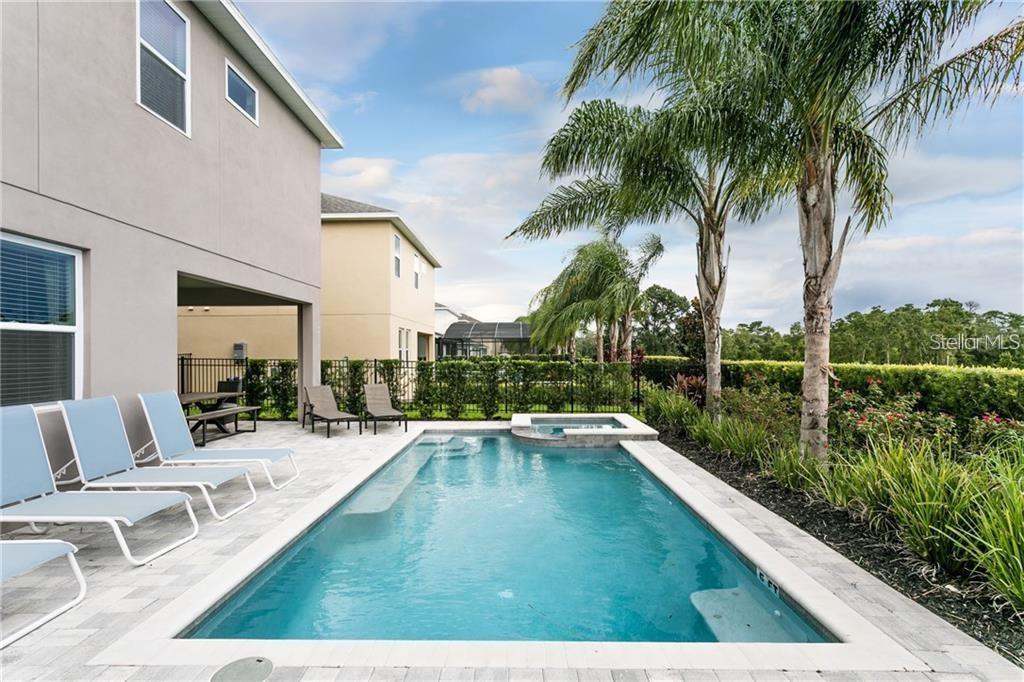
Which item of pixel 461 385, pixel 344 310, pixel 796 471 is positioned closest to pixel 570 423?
pixel 461 385

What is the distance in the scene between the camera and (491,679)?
282 cm

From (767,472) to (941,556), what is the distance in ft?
9.79

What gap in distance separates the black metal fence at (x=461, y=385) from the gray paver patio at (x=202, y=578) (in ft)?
25.2

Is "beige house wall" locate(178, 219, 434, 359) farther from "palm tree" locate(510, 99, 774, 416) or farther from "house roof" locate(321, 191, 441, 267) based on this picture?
"palm tree" locate(510, 99, 774, 416)

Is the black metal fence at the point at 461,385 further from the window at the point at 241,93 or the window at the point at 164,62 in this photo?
the window at the point at 164,62

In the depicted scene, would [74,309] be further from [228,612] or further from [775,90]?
[775,90]

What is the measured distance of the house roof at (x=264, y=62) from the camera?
786 cm

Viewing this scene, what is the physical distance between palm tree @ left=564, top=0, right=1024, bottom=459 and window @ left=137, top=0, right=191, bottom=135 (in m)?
5.78

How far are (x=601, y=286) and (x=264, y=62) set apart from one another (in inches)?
588

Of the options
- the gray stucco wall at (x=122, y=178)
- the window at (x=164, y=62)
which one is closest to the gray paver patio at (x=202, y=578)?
the gray stucco wall at (x=122, y=178)

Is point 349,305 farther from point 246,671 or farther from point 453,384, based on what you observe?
point 246,671

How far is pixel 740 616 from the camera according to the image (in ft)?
13.4

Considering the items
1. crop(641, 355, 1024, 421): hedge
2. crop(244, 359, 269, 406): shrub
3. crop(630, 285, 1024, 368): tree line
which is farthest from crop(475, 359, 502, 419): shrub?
crop(630, 285, 1024, 368): tree line

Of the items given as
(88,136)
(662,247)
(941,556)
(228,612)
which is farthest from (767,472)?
(662,247)
